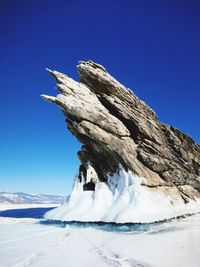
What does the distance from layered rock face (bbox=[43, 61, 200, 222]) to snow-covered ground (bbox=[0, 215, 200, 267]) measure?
11805 mm

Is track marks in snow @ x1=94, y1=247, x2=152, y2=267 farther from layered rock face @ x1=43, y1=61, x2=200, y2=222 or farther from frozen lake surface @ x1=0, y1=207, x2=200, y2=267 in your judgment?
layered rock face @ x1=43, y1=61, x2=200, y2=222

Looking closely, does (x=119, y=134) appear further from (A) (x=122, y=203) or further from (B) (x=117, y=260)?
(B) (x=117, y=260)

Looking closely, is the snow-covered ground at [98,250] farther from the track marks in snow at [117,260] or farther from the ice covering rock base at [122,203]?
the ice covering rock base at [122,203]

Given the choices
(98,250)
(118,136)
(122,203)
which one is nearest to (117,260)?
(98,250)

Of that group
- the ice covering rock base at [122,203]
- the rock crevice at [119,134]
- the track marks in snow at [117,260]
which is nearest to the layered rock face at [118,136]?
the rock crevice at [119,134]

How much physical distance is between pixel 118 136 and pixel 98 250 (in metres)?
17.5

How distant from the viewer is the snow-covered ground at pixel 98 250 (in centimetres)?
1121

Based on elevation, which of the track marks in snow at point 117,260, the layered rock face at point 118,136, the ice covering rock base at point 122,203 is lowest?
the track marks in snow at point 117,260

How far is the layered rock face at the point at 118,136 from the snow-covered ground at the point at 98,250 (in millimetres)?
11805

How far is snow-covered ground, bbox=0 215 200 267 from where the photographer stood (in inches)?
441

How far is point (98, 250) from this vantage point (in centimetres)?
1400

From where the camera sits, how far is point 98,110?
3066cm

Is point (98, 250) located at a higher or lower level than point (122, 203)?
lower

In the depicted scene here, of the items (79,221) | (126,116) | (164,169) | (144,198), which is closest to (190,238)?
(144,198)
